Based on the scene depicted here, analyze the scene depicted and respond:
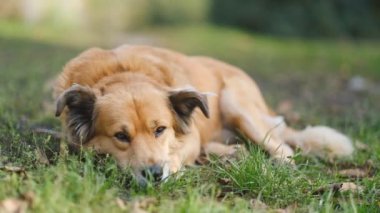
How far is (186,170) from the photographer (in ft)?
15.2

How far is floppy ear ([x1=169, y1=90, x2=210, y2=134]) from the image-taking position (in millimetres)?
4941

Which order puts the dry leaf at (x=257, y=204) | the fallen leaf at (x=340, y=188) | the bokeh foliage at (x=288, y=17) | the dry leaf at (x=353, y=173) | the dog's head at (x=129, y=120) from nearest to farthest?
the dry leaf at (x=257, y=204)
the dog's head at (x=129, y=120)
the fallen leaf at (x=340, y=188)
the dry leaf at (x=353, y=173)
the bokeh foliage at (x=288, y=17)

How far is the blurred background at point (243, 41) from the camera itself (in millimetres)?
8655

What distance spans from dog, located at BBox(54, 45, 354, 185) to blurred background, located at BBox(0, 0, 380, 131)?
1.32 metres

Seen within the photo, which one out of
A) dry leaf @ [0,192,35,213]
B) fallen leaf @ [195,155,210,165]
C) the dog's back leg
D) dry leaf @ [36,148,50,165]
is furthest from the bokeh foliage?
dry leaf @ [0,192,35,213]

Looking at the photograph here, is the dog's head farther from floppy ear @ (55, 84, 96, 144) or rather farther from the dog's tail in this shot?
the dog's tail

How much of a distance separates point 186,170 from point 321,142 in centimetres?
191

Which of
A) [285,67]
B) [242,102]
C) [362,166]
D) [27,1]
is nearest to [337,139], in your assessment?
[362,166]

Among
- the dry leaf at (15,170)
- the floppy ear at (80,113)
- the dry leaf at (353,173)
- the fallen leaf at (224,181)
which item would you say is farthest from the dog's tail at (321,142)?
the dry leaf at (15,170)

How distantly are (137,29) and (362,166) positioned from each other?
13.8m

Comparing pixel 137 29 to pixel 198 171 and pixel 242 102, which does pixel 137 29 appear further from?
pixel 198 171

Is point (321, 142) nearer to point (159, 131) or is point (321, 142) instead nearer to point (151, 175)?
point (159, 131)

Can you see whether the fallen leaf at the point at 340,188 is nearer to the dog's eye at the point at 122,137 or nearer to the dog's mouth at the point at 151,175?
the dog's mouth at the point at 151,175

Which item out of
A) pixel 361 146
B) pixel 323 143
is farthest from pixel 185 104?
pixel 361 146
